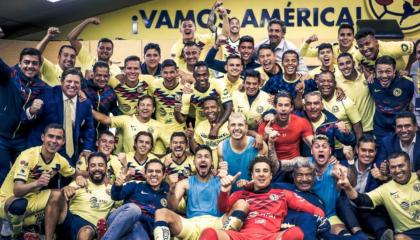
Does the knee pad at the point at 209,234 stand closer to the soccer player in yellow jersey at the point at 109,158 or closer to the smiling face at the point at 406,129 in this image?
the soccer player in yellow jersey at the point at 109,158

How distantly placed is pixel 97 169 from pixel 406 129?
270 centimetres

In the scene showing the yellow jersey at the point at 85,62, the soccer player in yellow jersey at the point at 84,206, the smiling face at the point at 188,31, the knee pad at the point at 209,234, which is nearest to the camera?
the knee pad at the point at 209,234

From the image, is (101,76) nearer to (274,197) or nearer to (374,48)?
(274,197)

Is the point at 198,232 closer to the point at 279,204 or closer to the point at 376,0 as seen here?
the point at 279,204

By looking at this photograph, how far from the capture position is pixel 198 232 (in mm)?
5895

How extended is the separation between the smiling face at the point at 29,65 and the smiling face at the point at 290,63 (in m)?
2.37

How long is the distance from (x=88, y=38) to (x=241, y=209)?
619 centimetres

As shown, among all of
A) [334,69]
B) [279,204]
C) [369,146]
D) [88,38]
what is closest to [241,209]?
[279,204]

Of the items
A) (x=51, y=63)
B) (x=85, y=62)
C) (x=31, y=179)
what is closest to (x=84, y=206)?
(x=31, y=179)

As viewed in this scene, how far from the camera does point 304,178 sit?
6082 mm

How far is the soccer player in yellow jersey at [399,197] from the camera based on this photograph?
596 centimetres

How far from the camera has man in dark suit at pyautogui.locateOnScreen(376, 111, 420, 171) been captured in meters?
6.37

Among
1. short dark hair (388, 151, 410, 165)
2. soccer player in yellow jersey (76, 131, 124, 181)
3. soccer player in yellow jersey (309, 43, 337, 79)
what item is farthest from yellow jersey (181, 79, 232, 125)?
short dark hair (388, 151, 410, 165)

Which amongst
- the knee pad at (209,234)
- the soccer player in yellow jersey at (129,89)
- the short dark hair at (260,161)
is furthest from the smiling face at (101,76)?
the knee pad at (209,234)
